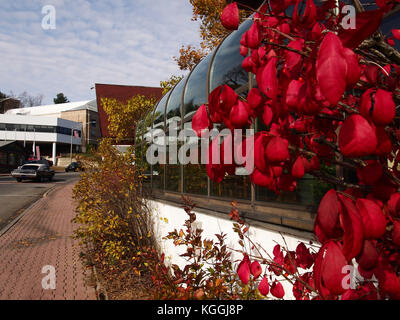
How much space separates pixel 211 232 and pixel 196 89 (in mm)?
2407

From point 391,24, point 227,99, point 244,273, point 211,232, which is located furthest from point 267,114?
point 211,232

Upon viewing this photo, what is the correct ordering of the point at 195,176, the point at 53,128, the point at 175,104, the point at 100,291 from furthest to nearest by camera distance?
the point at 53,128 < the point at 175,104 < the point at 195,176 < the point at 100,291

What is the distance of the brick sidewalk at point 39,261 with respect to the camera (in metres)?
4.74

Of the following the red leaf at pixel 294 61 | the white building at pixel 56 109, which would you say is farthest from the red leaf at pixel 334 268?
the white building at pixel 56 109

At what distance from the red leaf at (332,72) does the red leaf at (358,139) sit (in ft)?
0.46

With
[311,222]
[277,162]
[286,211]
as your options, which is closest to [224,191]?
[286,211]

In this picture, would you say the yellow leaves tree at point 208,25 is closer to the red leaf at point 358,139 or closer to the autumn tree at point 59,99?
the red leaf at point 358,139

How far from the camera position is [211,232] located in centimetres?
416

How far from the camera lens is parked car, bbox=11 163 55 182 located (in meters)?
27.7

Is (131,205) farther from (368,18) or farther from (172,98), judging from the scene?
(368,18)

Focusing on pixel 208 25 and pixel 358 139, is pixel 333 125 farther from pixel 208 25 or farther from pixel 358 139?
pixel 208 25
